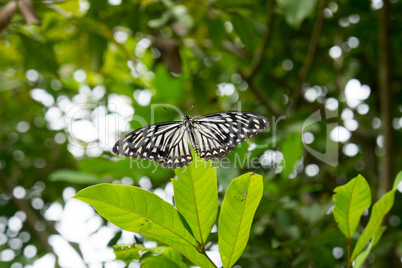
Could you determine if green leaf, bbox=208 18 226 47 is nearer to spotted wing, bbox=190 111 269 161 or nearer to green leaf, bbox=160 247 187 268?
spotted wing, bbox=190 111 269 161

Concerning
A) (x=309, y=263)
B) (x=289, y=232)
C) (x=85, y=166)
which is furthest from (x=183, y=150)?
(x=309, y=263)

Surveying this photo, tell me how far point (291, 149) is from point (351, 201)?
0.59 meters

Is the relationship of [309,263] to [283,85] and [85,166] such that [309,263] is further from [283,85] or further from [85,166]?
[283,85]

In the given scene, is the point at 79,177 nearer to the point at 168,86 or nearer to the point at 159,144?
the point at 159,144

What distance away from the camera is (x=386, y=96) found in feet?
6.16

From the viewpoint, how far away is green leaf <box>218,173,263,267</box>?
0.83 meters

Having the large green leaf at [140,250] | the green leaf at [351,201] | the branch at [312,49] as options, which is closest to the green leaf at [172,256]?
the large green leaf at [140,250]

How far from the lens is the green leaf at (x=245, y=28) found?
1.84 meters

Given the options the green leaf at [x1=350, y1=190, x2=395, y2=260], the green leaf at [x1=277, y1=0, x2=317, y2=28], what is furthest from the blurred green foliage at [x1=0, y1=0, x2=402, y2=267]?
the green leaf at [x1=350, y1=190, x2=395, y2=260]

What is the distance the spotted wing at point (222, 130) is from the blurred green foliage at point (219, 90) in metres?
0.06

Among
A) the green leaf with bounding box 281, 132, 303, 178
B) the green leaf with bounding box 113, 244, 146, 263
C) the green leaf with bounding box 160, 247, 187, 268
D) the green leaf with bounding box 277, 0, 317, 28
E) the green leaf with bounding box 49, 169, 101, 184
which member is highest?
the green leaf with bounding box 277, 0, 317, 28

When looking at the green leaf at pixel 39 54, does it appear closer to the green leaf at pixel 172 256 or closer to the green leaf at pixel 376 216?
the green leaf at pixel 172 256

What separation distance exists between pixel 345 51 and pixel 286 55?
0.51 metres

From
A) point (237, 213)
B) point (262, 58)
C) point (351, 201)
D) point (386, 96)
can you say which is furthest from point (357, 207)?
point (262, 58)
